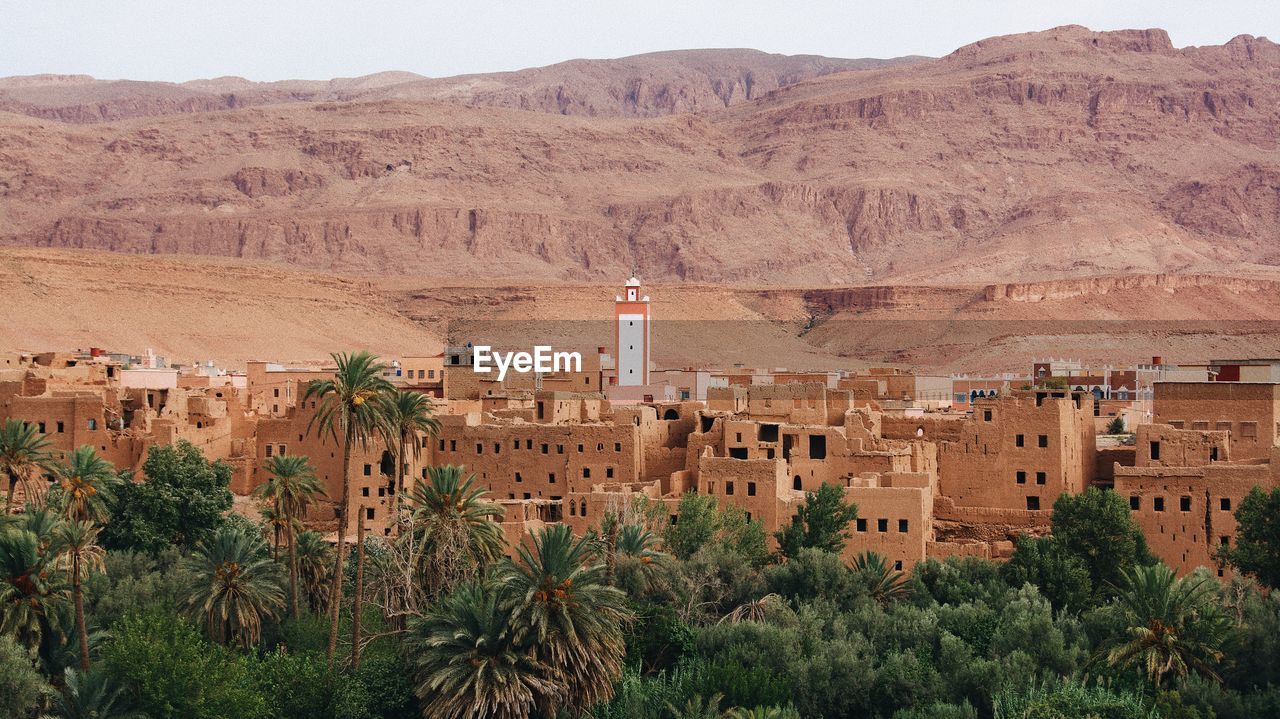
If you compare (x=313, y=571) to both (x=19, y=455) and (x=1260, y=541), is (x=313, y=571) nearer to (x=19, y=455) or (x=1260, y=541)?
(x=19, y=455)

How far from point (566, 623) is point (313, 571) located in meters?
11.1

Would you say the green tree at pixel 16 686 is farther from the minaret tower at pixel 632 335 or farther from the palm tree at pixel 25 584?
the minaret tower at pixel 632 335

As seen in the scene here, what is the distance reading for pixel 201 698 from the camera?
107ft

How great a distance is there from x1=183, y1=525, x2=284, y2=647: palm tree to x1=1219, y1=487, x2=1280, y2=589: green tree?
68.6 ft

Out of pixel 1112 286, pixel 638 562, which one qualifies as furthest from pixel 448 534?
pixel 1112 286

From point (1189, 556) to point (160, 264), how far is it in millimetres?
108421

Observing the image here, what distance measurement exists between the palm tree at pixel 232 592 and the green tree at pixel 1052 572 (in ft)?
53.7

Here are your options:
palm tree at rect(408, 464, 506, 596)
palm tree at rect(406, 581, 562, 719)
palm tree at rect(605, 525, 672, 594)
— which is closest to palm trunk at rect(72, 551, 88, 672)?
palm tree at rect(408, 464, 506, 596)

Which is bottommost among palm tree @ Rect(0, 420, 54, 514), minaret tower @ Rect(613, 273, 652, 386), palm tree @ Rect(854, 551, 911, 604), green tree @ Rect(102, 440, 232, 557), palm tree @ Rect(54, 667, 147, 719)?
palm tree @ Rect(54, 667, 147, 719)

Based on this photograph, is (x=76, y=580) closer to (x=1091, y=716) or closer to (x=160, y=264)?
(x=1091, y=716)

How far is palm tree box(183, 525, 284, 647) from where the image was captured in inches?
1448

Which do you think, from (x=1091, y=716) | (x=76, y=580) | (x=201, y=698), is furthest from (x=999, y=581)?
(x=76, y=580)

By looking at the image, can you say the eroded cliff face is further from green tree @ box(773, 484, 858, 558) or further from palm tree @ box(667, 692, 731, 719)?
palm tree @ box(667, 692, 731, 719)

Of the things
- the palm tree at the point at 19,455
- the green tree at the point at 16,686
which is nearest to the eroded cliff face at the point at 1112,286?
the palm tree at the point at 19,455
